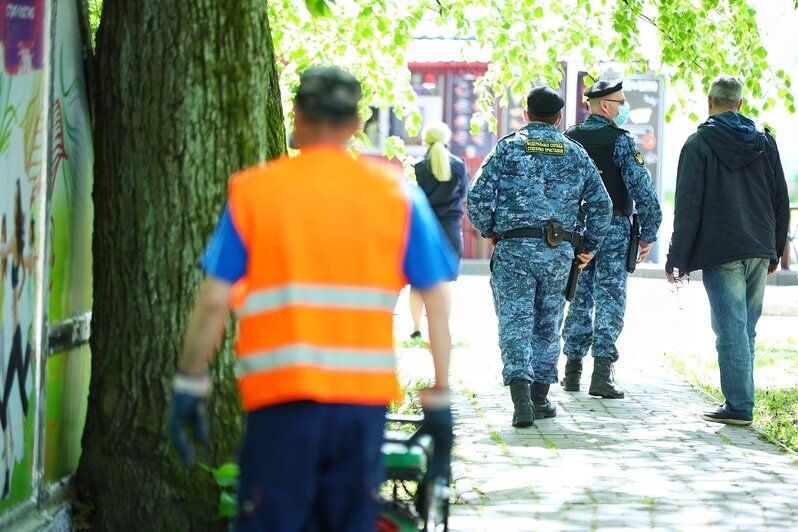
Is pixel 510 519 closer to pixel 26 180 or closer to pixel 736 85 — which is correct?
pixel 26 180

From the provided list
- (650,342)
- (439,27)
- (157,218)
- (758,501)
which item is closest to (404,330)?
(650,342)

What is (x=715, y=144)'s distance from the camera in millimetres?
8578

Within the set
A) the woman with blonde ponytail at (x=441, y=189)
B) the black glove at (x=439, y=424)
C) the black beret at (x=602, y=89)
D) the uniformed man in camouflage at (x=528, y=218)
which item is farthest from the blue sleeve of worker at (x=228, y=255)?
the woman with blonde ponytail at (x=441, y=189)

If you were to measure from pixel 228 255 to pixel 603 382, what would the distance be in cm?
651

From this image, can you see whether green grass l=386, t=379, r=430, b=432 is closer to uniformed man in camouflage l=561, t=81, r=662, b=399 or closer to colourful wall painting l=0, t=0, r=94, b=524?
uniformed man in camouflage l=561, t=81, r=662, b=399

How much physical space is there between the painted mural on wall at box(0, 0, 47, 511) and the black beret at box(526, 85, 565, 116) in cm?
386

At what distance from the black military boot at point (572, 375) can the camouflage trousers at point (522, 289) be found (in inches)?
55.8

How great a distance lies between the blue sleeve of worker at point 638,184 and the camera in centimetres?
932

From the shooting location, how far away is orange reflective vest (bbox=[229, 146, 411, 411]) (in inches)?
136

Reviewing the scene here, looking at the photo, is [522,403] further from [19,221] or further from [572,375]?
[19,221]

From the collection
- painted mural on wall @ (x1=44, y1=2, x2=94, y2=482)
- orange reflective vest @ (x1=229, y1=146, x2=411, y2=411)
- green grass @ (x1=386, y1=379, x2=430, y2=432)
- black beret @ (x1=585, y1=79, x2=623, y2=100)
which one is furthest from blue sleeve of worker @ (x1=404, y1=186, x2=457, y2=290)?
black beret @ (x1=585, y1=79, x2=623, y2=100)

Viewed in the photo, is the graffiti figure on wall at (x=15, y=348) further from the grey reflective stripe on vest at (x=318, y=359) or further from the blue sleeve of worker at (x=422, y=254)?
the blue sleeve of worker at (x=422, y=254)

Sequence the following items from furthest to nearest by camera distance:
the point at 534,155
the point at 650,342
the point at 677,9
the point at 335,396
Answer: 1. the point at 650,342
2. the point at 677,9
3. the point at 534,155
4. the point at 335,396

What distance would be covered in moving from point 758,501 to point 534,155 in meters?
2.70
